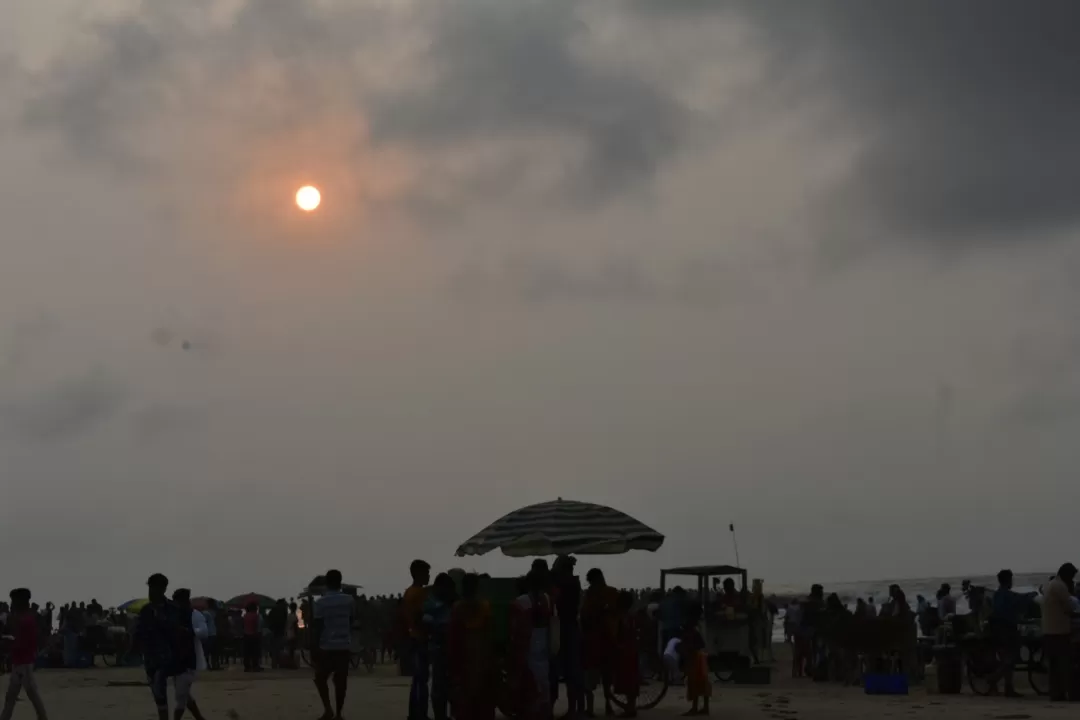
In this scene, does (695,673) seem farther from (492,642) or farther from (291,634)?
(291,634)

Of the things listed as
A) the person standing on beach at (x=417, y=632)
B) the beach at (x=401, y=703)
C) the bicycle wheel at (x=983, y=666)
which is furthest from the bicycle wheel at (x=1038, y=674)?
the person standing on beach at (x=417, y=632)

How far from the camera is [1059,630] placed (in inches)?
673

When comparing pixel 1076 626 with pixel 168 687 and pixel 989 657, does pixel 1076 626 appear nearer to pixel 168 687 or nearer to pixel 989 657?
pixel 989 657

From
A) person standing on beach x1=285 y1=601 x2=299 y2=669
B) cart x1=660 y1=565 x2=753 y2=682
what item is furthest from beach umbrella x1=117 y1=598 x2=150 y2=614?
cart x1=660 y1=565 x2=753 y2=682

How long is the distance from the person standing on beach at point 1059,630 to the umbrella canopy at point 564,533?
489cm

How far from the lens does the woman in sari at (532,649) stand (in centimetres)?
1273

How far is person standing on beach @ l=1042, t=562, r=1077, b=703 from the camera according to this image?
1702 centimetres

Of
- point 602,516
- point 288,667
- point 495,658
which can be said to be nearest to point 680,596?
point 602,516

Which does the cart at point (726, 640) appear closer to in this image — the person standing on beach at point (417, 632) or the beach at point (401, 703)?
the beach at point (401, 703)

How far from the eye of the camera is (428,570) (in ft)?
45.2

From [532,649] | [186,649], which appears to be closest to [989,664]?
[532,649]

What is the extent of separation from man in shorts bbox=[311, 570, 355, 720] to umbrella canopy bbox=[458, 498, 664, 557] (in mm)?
3816

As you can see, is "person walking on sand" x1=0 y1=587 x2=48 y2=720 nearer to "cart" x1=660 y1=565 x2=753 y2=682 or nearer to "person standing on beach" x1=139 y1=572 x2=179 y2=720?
"person standing on beach" x1=139 y1=572 x2=179 y2=720

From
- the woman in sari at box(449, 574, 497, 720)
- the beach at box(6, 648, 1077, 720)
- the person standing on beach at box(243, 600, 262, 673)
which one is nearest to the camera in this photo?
the woman in sari at box(449, 574, 497, 720)
